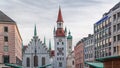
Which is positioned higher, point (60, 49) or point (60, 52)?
point (60, 49)

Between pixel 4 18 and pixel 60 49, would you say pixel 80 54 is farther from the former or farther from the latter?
pixel 60 49

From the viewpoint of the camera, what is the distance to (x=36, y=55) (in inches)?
6368

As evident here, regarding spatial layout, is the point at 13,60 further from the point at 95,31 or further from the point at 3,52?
the point at 95,31

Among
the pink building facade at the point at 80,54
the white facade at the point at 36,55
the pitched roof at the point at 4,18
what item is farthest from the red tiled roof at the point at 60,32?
the pitched roof at the point at 4,18

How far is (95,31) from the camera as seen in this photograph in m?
92.1

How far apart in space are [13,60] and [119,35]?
98.4 feet

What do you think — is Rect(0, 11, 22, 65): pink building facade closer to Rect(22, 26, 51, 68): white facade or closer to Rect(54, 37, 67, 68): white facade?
Rect(22, 26, 51, 68): white facade

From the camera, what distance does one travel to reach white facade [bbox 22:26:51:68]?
162 meters

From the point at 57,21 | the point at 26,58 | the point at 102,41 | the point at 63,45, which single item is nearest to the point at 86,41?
the point at 102,41

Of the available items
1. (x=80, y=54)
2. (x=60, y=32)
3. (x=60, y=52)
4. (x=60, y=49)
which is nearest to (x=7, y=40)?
(x=80, y=54)

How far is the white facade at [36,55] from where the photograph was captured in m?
162

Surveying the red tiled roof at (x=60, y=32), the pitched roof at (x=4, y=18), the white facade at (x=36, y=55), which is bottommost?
the white facade at (x=36, y=55)

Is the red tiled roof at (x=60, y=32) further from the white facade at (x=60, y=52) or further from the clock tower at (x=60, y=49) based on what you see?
the white facade at (x=60, y=52)

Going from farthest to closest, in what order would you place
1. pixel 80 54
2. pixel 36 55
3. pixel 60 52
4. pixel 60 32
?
pixel 60 32, pixel 60 52, pixel 36 55, pixel 80 54
